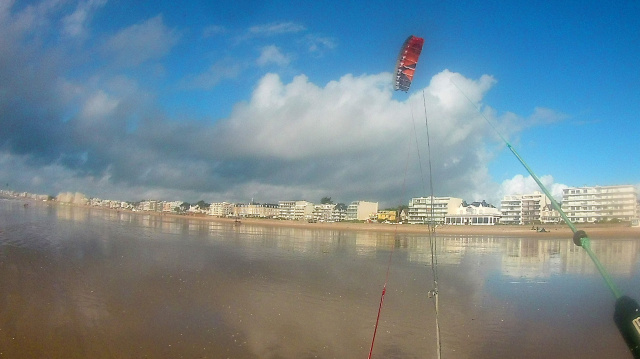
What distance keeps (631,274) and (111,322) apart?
59.9ft

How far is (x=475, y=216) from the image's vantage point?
75.6 m

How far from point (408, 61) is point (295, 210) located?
437 feet

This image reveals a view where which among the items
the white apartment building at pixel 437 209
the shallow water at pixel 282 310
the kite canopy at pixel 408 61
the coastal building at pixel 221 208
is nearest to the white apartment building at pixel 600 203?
the shallow water at pixel 282 310

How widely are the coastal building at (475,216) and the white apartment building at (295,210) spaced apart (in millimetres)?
60907

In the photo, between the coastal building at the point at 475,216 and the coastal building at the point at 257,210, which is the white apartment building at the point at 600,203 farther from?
the coastal building at the point at 257,210

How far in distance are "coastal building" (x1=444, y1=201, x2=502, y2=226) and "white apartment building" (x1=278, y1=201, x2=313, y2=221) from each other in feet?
200

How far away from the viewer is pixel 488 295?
12.3 m

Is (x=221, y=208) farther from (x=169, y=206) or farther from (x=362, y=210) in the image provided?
(x=362, y=210)

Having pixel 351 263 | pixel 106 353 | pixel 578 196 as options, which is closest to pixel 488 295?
pixel 578 196

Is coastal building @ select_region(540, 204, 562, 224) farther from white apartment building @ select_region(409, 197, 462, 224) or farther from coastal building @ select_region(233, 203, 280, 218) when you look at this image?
coastal building @ select_region(233, 203, 280, 218)

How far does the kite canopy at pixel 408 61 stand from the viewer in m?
8.00

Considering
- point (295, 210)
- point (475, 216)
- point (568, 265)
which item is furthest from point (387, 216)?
point (568, 265)

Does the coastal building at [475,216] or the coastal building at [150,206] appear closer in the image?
the coastal building at [475,216]

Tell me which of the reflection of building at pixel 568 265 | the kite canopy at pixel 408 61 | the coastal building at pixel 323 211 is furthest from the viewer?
the coastal building at pixel 323 211
